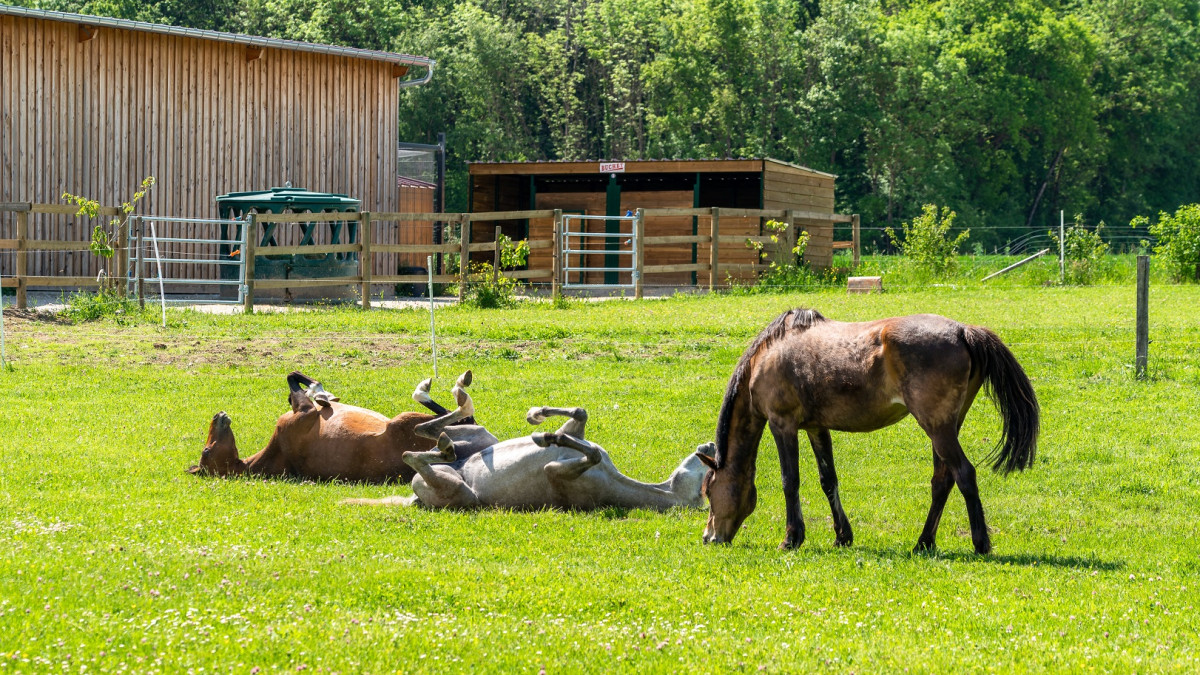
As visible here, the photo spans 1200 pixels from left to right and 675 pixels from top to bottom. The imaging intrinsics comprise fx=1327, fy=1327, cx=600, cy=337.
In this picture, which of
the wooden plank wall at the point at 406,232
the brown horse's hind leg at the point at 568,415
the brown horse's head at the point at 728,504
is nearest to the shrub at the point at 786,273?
the wooden plank wall at the point at 406,232

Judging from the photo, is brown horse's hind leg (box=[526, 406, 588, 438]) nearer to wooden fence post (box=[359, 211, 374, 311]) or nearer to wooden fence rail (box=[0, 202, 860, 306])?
wooden fence rail (box=[0, 202, 860, 306])

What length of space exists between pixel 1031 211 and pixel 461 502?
6440 centimetres

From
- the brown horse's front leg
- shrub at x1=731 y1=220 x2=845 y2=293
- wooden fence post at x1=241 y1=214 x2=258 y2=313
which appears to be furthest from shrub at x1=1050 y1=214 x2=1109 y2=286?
the brown horse's front leg

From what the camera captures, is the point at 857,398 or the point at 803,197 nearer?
Answer: the point at 857,398

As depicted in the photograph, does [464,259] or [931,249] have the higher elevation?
Result: [931,249]

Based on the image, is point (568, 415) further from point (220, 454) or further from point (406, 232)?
point (406, 232)

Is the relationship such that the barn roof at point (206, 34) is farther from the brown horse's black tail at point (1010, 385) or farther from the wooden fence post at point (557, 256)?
the brown horse's black tail at point (1010, 385)

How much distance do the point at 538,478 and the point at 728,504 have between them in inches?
54.5

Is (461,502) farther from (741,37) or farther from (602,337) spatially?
(741,37)

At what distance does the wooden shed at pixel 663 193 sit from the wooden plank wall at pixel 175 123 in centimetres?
475

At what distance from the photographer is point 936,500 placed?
283 inches

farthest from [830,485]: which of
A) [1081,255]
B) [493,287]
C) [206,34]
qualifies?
[1081,255]

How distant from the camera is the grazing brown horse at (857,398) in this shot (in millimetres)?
6926

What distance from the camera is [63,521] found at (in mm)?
7316
